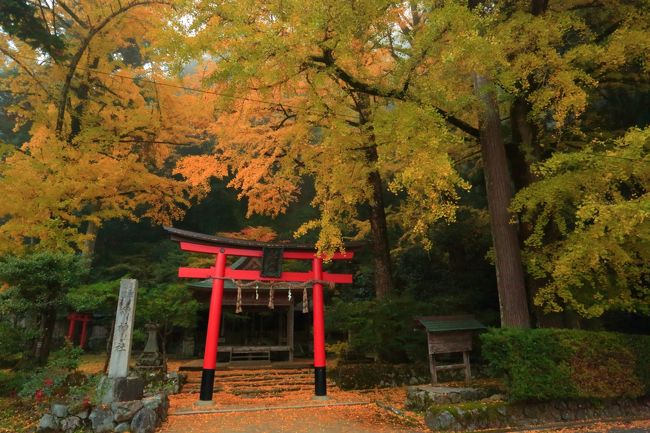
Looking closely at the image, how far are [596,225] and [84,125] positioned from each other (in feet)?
48.5

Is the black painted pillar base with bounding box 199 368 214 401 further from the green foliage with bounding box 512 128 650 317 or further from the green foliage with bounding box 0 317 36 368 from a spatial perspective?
the green foliage with bounding box 512 128 650 317

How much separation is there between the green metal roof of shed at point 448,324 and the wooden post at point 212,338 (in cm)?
492

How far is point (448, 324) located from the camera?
373 inches

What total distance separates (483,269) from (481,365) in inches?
138

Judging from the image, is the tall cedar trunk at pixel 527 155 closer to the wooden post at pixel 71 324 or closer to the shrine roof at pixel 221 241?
the shrine roof at pixel 221 241

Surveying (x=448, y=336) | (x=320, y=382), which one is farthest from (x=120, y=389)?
(x=448, y=336)

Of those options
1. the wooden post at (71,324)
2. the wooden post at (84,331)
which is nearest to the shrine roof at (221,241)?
the wooden post at (71,324)

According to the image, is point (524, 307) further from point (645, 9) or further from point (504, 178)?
point (645, 9)

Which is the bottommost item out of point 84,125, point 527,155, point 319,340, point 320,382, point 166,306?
point 320,382

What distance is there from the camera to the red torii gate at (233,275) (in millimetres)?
9195

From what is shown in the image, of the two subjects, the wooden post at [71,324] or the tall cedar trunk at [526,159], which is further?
the wooden post at [71,324]

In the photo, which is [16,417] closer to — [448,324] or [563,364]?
[448,324]

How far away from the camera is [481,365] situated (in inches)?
452

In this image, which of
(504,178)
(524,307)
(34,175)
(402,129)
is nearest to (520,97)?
(504,178)
